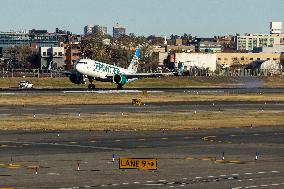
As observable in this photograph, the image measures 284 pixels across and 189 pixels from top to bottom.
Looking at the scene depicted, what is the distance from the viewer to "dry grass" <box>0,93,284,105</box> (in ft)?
399

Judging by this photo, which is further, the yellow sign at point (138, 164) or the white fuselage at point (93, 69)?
the white fuselage at point (93, 69)

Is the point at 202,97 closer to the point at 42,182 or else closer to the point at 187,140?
the point at 187,140

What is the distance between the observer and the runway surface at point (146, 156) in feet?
143

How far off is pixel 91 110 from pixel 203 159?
50940 millimetres

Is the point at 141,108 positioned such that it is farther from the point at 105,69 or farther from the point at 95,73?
the point at 105,69

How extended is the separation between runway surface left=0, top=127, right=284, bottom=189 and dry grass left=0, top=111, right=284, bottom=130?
204 inches

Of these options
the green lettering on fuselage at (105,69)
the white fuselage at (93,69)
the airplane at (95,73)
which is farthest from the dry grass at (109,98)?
the green lettering on fuselage at (105,69)

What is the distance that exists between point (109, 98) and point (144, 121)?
44720mm

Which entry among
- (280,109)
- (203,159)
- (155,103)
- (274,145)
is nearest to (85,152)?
(203,159)

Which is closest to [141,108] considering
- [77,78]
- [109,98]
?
[109,98]

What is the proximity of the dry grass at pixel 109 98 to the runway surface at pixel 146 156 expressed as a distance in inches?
1811

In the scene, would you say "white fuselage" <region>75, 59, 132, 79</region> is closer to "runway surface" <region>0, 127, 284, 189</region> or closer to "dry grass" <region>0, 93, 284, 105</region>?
"dry grass" <region>0, 93, 284, 105</region>

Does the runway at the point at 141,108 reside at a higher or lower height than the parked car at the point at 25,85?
lower

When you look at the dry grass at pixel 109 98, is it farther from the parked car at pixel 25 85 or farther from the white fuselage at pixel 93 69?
the parked car at pixel 25 85
